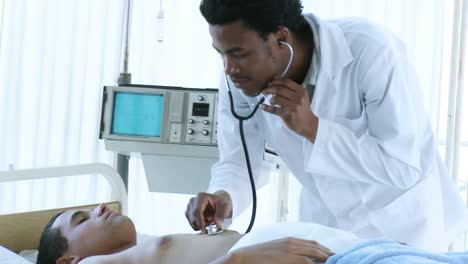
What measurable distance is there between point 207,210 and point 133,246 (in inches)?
9.7

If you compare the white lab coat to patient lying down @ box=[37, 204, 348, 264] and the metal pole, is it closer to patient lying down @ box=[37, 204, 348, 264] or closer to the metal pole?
patient lying down @ box=[37, 204, 348, 264]

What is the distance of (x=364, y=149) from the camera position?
1578 mm

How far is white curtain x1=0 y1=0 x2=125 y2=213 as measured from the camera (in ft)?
10.5

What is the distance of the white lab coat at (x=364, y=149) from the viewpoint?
158 cm

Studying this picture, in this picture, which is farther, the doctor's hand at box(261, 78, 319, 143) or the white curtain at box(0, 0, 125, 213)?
the white curtain at box(0, 0, 125, 213)

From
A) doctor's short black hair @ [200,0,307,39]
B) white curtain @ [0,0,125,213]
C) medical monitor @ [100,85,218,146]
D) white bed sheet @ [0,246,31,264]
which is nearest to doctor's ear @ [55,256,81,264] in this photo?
white bed sheet @ [0,246,31,264]

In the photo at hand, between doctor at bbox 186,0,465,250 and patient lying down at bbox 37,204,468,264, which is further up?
doctor at bbox 186,0,465,250

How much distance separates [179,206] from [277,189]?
1.86 ft

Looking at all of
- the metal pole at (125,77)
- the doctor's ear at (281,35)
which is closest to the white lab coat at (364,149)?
the doctor's ear at (281,35)

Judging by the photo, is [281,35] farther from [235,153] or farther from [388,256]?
[388,256]

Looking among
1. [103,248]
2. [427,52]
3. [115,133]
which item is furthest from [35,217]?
[427,52]

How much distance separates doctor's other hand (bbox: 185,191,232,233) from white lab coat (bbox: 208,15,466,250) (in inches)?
3.3

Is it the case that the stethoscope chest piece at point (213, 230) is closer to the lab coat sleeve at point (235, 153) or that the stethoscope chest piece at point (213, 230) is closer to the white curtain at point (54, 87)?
the lab coat sleeve at point (235, 153)

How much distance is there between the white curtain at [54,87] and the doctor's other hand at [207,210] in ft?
5.70
